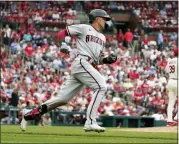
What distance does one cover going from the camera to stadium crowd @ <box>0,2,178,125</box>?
27312 mm

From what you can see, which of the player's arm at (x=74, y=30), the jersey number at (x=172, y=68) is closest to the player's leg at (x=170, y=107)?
the jersey number at (x=172, y=68)

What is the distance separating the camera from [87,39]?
1159cm

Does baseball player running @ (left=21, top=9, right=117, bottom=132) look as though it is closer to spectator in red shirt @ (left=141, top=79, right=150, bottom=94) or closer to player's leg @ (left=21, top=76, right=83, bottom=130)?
player's leg @ (left=21, top=76, right=83, bottom=130)

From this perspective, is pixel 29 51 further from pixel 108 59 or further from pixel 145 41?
pixel 108 59

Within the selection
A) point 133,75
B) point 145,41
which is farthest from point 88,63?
point 145,41

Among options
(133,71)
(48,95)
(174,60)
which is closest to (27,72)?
(48,95)

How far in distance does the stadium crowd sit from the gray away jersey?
13.8 m

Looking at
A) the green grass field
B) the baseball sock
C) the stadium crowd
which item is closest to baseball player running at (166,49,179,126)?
the green grass field

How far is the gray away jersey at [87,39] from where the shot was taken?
11.6m

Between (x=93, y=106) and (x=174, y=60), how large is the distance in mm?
6910

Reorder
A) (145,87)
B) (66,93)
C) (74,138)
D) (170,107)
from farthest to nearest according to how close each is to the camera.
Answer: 1. (145,87)
2. (170,107)
3. (74,138)
4. (66,93)

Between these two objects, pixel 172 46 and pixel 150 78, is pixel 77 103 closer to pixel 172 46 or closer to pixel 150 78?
pixel 150 78

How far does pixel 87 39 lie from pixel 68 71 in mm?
19340

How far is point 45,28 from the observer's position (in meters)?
36.8
